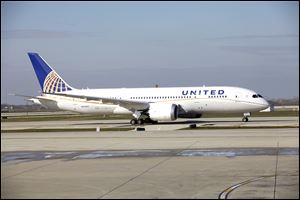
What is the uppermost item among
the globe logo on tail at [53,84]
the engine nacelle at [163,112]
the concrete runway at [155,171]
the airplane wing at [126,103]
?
the globe logo on tail at [53,84]

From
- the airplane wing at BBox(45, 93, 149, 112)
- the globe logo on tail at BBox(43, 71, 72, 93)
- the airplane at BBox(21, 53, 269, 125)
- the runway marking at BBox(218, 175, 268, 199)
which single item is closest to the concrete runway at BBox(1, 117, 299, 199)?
the runway marking at BBox(218, 175, 268, 199)

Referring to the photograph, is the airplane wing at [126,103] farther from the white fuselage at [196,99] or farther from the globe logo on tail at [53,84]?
the globe logo on tail at [53,84]

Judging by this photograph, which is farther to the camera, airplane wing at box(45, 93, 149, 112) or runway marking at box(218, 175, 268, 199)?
airplane wing at box(45, 93, 149, 112)

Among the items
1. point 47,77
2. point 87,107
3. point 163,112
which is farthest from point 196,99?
point 47,77

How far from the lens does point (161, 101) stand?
4353 cm

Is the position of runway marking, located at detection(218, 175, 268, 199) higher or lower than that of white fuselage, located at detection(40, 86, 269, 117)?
lower

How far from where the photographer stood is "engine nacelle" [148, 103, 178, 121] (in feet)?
133

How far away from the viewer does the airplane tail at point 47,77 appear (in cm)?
4847

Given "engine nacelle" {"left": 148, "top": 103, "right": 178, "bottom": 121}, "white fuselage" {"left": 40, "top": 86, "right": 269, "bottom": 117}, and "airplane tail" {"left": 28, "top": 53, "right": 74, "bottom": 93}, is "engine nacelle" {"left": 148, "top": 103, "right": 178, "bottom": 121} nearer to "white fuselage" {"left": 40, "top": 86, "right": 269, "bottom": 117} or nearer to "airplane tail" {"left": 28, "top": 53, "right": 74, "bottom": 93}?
"white fuselage" {"left": 40, "top": 86, "right": 269, "bottom": 117}

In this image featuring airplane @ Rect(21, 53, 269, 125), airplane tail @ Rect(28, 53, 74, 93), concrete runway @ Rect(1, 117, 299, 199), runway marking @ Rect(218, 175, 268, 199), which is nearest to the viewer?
runway marking @ Rect(218, 175, 268, 199)

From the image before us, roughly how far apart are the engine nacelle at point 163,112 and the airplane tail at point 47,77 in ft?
34.7

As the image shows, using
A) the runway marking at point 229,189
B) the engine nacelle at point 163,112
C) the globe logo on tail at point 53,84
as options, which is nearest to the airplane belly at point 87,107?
the globe logo on tail at point 53,84

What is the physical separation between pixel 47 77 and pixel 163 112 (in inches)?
528

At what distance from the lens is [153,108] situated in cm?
4147
